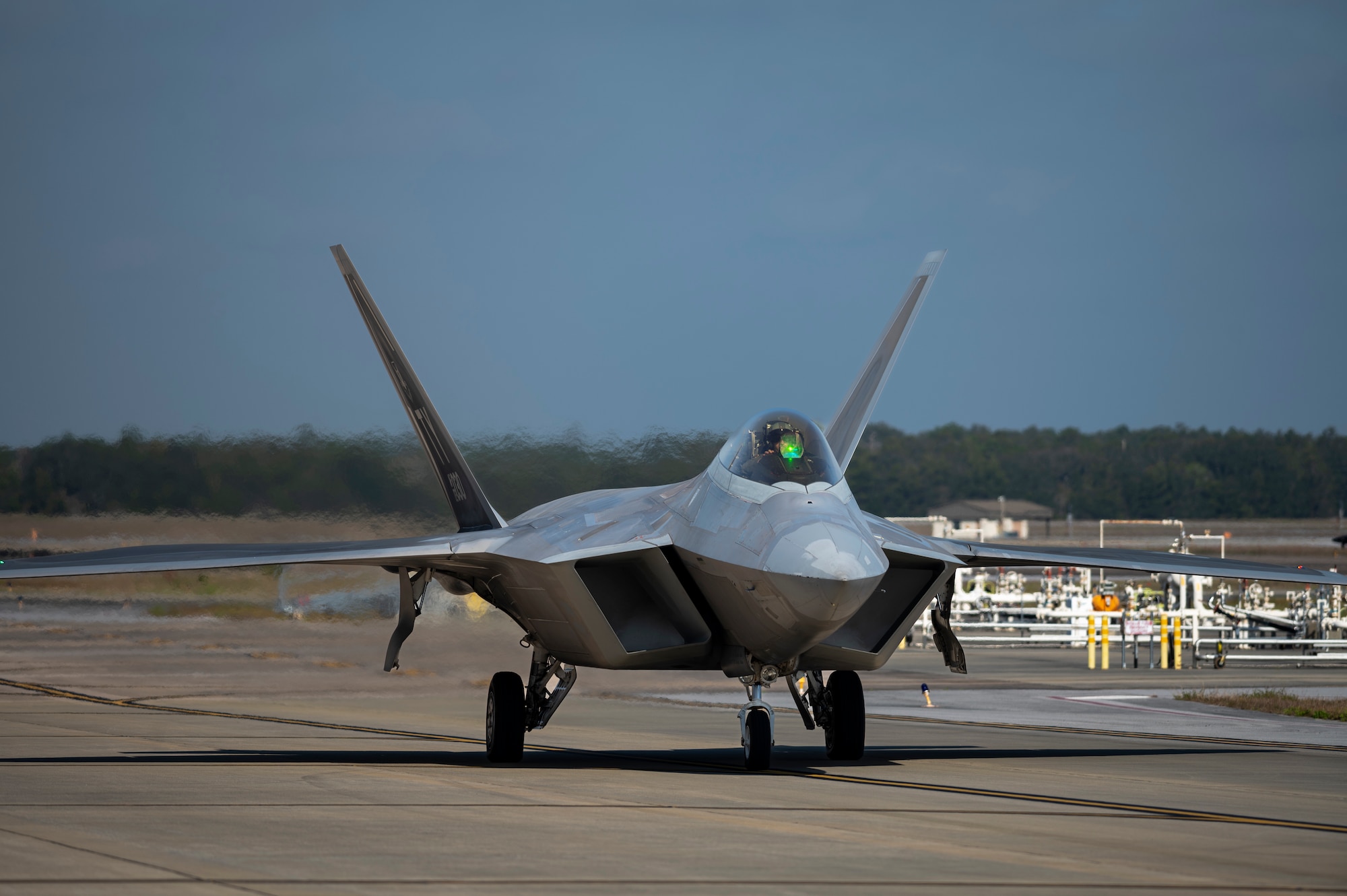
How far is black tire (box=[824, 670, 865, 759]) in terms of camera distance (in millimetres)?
12469

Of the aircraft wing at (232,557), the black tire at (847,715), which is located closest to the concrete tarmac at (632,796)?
the black tire at (847,715)

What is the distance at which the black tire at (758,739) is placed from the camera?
11.3 meters

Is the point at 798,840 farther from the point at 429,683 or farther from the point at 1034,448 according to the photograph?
the point at 1034,448

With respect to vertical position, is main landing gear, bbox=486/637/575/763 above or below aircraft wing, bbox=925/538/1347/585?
below

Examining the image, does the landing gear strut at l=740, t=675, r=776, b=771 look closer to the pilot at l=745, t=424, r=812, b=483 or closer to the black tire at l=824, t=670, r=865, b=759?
the black tire at l=824, t=670, r=865, b=759

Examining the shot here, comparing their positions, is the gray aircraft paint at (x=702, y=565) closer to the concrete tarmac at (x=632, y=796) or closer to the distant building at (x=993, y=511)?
the concrete tarmac at (x=632, y=796)

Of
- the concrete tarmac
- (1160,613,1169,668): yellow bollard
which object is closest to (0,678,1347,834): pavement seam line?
the concrete tarmac

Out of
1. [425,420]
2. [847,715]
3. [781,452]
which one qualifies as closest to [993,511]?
[425,420]

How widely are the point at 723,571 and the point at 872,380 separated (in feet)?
15.3

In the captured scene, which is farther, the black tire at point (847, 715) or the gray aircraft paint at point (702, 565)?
the black tire at point (847, 715)

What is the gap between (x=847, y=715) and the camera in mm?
12461

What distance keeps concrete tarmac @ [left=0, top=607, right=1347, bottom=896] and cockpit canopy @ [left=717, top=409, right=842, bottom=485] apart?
2095mm

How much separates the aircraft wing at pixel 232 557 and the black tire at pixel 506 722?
116 centimetres

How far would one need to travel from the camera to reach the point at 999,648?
124ft
